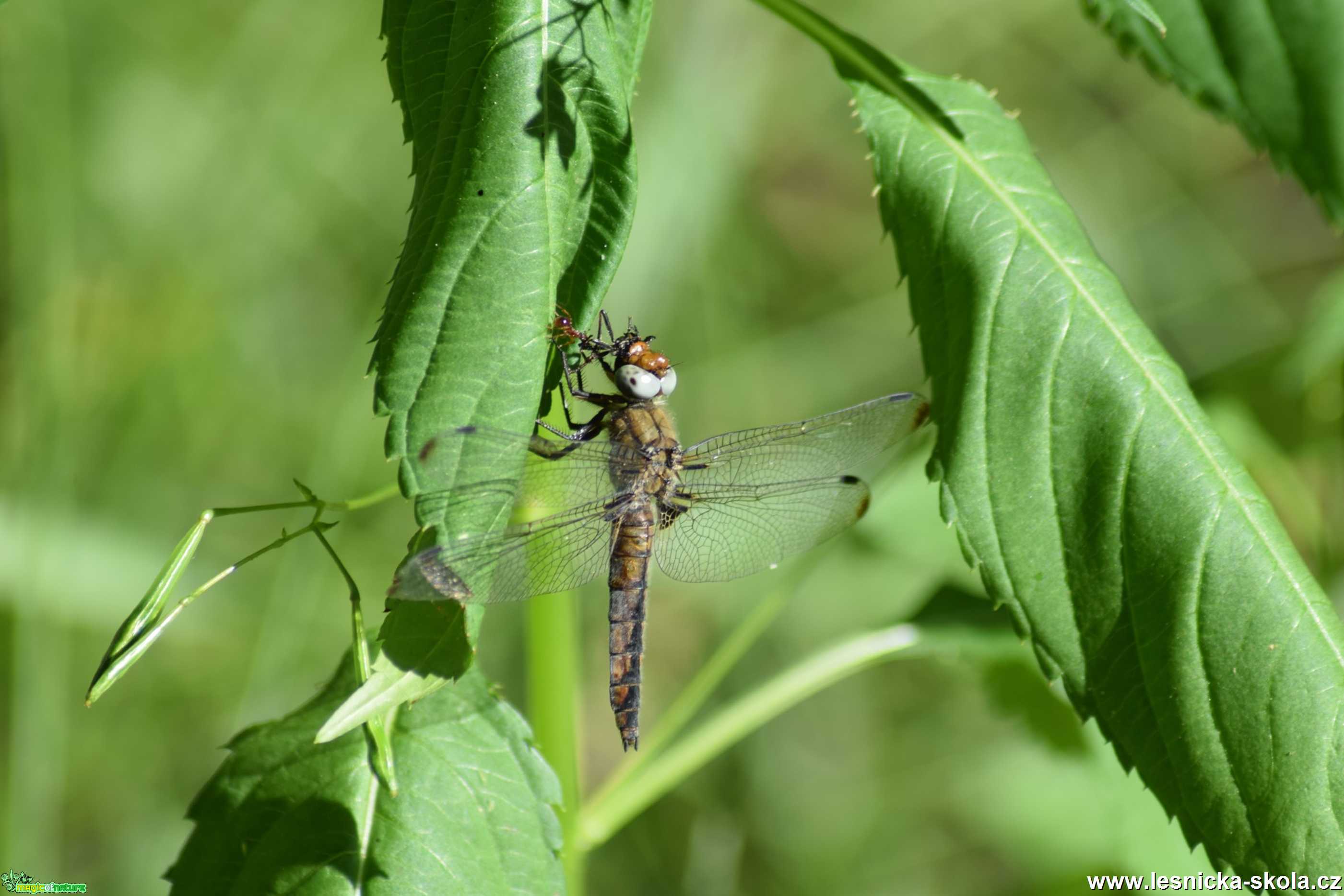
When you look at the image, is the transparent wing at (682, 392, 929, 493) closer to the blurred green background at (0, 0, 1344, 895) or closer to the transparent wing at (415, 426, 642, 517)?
the blurred green background at (0, 0, 1344, 895)

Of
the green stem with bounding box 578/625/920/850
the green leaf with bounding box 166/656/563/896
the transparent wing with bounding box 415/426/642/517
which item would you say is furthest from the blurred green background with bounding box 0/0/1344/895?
the transparent wing with bounding box 415/426/642/517

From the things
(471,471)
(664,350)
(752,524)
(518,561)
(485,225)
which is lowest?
(752,524)

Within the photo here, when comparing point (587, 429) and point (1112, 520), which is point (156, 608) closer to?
point (587, 429)

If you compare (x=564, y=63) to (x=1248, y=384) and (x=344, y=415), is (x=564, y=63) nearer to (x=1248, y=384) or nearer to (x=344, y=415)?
(x=344, y=415)

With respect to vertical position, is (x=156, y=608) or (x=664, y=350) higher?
(x=156, y=608)

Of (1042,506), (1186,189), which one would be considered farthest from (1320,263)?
(1042,506)

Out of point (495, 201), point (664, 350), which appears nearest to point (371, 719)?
point (495, 201)

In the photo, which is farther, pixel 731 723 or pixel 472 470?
pixel 731 723
